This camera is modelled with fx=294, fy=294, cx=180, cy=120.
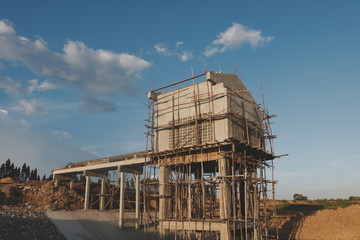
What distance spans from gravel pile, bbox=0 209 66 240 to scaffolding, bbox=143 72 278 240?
393 inches

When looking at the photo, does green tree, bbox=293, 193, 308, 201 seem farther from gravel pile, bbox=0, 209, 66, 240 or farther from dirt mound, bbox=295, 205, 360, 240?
gravel pile, bbox=0, 209, 66, 240

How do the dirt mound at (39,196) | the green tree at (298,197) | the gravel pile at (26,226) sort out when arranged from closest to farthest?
1. the gravel pile at (26,226)
2. the dirt mound at (39,196)
3. the green tree at (298,197)

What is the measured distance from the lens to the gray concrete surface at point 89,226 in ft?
101

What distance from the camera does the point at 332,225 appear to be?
1554 inches

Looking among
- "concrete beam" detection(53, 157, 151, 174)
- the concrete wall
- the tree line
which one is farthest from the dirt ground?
the tree line

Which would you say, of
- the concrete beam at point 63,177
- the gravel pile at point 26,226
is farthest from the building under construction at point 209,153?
the concrete beam at point 63,177

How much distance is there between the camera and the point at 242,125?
3103 centimetres

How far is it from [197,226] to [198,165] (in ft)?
24.8

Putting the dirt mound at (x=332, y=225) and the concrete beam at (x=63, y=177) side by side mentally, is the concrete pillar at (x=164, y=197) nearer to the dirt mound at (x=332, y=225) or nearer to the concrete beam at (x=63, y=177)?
the dirt mound at (x=332, y=225)

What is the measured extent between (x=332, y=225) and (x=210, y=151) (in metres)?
22.9

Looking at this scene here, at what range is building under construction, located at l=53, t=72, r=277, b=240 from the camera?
27703 mm

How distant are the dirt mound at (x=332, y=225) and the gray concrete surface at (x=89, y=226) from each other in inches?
884

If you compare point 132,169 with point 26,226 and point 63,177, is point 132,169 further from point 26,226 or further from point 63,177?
point 63,177

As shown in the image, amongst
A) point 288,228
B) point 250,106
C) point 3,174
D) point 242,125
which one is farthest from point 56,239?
point 3,174
